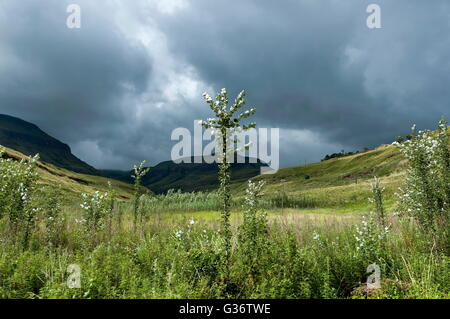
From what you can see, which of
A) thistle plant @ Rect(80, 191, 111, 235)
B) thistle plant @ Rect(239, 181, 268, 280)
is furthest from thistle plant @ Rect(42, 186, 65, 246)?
thistle plant @ Rect(239, 181, 268, 280)

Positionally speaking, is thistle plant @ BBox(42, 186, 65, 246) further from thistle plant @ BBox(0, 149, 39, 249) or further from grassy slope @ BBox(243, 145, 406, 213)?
grassy slope @ BBox(243, 145, 406, 213)

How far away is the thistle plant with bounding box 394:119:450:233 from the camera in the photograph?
9961 mm

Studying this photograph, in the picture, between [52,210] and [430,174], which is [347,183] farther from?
[52,210]

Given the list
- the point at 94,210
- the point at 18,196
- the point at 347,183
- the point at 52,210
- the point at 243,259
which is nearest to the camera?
the point at 243,259

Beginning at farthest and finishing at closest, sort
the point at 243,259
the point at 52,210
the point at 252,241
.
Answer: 1. the point at 52,210
2. the point at 252,241
3. the point at 243,259

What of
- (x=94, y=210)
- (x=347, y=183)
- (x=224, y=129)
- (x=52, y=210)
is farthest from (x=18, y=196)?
(x=347, y=183)

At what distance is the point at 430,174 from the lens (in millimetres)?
10484

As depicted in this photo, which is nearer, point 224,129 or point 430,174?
point 224,129

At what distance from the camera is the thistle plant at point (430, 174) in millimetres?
9961

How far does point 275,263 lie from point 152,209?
63.8ft

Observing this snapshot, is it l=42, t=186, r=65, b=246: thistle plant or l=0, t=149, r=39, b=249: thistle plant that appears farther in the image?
l=42, t=186, r=65, b=246: thistle plant

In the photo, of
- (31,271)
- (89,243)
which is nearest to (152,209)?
(89,243)

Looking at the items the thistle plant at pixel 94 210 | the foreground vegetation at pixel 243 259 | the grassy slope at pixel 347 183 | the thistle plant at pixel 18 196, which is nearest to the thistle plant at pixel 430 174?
the foreground vegetation at pixel 243 259

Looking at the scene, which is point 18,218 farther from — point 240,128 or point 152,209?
point 152,209
